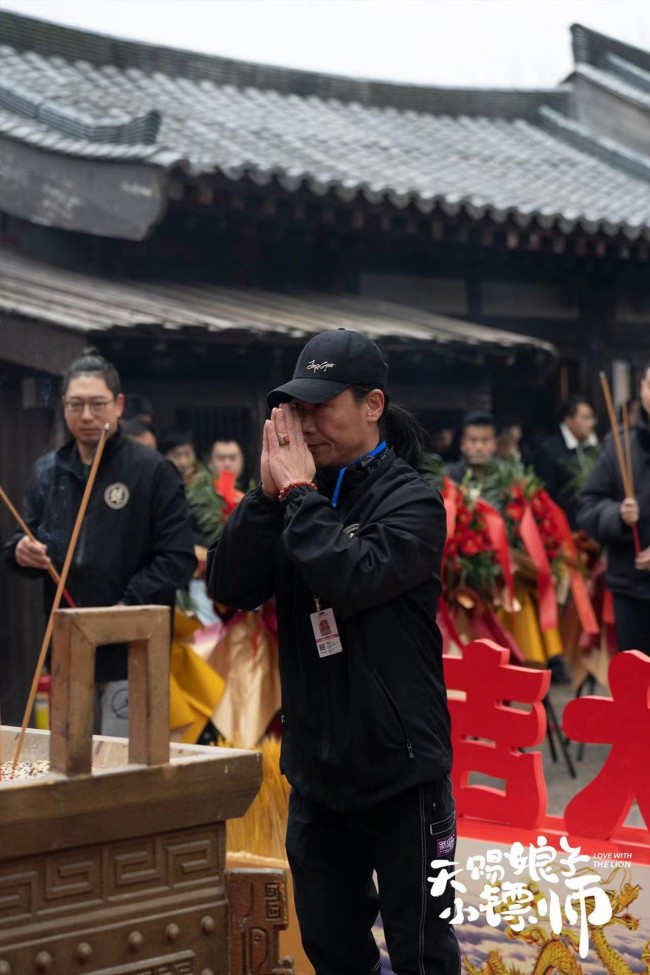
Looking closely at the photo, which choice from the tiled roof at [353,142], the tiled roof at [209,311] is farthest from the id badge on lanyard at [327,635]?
the tiled roof at [353,142]

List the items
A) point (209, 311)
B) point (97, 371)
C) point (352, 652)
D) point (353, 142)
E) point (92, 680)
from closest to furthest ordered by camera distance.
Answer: point (92, 680) < point (352, 652) < point (97, 371) < point (209, 311) < point (353, 142)

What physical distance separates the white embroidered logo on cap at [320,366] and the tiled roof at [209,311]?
4.50m

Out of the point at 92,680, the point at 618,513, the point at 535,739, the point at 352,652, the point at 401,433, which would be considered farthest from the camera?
the point at 618,513

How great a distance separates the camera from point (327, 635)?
2.64m

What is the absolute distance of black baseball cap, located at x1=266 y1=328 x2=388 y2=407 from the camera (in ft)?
9.02

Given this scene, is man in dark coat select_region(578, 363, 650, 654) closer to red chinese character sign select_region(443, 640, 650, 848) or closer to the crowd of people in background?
the crowd of people in background

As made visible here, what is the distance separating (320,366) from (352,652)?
0.62 meters

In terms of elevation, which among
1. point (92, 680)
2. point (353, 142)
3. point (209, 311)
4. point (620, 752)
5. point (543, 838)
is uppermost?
point (353, 142)

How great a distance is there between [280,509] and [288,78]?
477 inches

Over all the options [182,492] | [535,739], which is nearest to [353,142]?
[182,492]

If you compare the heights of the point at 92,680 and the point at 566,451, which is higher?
the point at 566,451

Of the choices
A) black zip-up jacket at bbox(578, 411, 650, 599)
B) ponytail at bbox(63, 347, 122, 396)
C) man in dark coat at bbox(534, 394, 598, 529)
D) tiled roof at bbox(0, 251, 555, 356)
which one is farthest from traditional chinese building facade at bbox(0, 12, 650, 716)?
black zip-up jacket at bbox(578, 411, 650, 599)

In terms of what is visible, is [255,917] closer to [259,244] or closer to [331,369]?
[331,369]

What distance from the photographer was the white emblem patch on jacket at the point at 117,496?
464 cm
